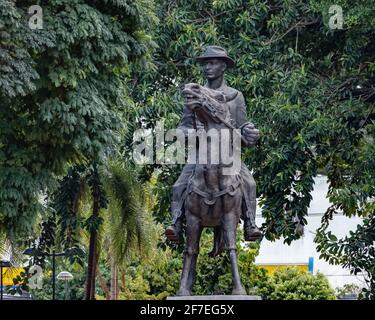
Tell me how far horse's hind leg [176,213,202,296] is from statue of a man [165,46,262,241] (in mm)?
161

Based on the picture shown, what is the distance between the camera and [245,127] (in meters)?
17.7

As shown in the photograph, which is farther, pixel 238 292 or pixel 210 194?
pixel 210 194

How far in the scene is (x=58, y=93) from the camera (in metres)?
21.3

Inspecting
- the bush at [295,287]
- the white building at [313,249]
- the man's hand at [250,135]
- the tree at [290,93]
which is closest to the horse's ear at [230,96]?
the man's hand at [250,135]

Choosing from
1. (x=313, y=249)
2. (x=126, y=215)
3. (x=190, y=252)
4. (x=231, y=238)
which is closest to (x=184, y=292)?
(x=190, y=252)

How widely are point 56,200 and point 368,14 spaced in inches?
289

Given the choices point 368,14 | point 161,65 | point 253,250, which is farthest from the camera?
point 253,250

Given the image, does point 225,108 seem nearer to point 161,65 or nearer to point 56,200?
point 161,65

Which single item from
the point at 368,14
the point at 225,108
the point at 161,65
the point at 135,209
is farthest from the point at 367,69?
the point at 225,108

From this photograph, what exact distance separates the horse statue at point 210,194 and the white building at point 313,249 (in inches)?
1094

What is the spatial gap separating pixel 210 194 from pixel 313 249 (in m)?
30.8

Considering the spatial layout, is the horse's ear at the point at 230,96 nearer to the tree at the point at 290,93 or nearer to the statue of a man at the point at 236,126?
the statue of a man at the point at 236,126

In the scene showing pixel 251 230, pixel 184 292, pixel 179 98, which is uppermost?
pixel 179 98

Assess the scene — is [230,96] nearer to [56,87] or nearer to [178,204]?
[178,204]
